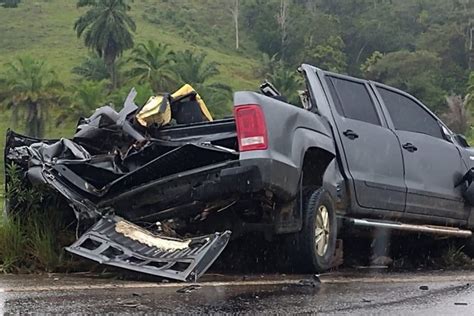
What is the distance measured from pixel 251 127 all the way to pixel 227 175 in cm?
37

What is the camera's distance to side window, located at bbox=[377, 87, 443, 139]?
830 centimetres

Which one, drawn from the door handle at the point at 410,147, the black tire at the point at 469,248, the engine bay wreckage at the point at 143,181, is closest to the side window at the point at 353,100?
the door handle at the point at 410,147

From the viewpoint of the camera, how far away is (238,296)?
209 inches

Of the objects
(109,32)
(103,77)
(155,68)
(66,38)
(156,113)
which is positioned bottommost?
(156,113)

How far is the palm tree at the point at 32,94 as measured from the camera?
55906 millimetres

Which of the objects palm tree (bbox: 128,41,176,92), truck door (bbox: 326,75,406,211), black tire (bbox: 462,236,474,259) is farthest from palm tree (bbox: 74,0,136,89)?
truck door (bbox: 326,75,406,211)

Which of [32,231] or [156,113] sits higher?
[156,113]

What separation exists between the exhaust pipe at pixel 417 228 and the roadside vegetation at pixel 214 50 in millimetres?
28574

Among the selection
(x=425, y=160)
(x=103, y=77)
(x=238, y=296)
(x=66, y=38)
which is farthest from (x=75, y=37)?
(x=238, y=296)

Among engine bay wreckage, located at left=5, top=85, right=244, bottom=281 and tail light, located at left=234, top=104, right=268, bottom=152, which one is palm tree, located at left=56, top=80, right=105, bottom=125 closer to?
engine bay wreckage, located at left=5, top=85, right=244, bottom=281

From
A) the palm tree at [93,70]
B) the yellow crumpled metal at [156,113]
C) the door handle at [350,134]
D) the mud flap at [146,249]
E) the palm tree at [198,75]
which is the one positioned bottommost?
the mud flap at [146,249]

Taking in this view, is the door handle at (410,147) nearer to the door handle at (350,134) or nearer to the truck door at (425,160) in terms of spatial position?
the truck door at (425,160)

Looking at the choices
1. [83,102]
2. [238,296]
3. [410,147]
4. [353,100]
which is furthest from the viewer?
[83,102]

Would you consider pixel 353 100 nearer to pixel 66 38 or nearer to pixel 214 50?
pixel 66 38
